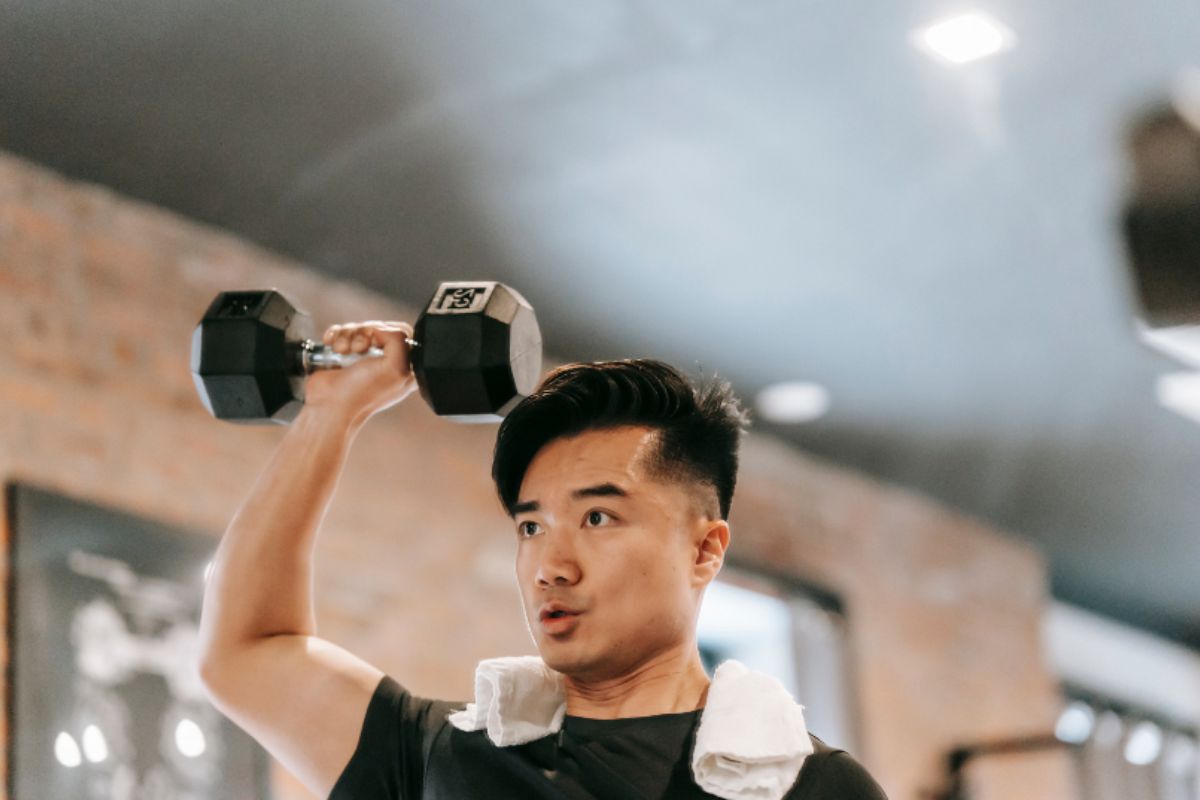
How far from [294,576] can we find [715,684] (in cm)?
49

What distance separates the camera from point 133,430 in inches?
146

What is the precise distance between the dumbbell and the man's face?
0.14 m

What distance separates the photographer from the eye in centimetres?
169

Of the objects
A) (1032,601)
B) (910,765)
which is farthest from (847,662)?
(1032,601)

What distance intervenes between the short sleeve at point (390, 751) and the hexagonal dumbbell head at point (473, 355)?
32 cm

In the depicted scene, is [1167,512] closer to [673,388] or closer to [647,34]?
[647,34]

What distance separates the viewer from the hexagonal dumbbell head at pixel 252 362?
6.43ft

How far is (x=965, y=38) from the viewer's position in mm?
3420

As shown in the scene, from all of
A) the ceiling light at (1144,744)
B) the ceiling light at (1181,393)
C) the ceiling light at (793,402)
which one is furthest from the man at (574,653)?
the ceiling light at (1144,744)

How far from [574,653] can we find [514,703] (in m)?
0.11

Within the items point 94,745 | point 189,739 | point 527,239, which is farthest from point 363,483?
point 94,745

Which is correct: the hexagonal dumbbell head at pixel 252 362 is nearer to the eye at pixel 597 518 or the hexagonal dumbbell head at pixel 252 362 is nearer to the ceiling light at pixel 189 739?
the eye at pixel 597 518

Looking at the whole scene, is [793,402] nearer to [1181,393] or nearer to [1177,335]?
[1181,393]

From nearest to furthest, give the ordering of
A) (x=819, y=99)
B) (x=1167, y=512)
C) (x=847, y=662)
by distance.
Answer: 1. (x=819, y=99)
2. (x=847, y=662)
3. (x=1167, y=512)
